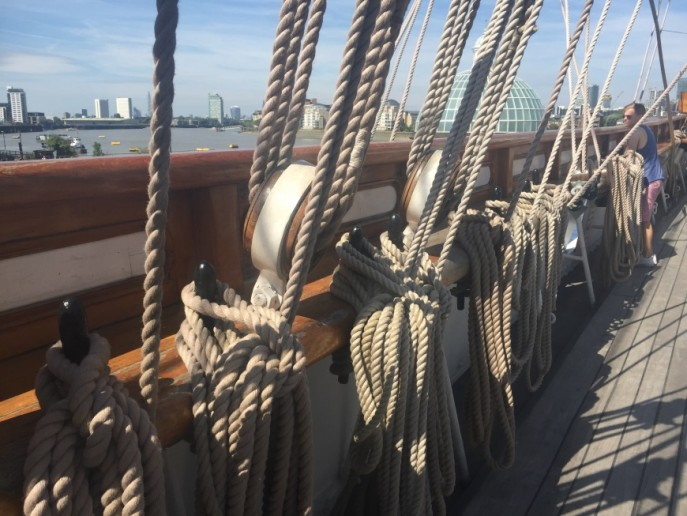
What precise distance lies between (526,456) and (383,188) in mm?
1066

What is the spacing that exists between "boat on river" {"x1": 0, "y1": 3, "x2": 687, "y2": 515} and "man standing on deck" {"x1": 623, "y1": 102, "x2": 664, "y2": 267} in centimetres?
278

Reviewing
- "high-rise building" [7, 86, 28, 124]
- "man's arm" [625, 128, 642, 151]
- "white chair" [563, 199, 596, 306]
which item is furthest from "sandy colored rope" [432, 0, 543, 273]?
"high-rise building" [7, 86, 28, 124]

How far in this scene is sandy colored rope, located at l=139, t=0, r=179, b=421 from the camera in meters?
0.63

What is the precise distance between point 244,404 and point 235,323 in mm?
229

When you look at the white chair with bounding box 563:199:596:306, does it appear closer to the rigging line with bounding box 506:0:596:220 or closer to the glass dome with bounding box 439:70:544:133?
the rigging line with bounding box 506:0:596:220

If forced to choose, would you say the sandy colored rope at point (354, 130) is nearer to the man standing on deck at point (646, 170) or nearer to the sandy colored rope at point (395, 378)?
the sandy colored rope at point (395, 378)

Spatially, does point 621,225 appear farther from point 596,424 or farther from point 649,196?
point 596,424

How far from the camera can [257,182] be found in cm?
108

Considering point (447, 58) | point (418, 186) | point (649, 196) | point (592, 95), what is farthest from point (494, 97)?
point (592, 95)

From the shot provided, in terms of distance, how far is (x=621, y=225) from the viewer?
339 cm

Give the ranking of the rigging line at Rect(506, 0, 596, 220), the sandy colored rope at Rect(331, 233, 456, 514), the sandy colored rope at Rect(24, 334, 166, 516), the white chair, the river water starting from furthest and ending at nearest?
the river water < the white chair < the rigging line at Rect(506, 0, 596, 220) < the sandy colored rope at Rect(331, 233, 456, 514) < the sandy colored rope at Rect(24, 334, 166, 516)

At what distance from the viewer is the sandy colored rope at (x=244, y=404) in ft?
2.75

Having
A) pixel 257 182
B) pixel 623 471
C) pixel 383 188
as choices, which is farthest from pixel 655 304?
pixel 257 182

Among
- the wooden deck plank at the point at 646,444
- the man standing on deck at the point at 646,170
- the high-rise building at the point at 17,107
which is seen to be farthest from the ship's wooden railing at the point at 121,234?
the high-rise building at the point at 17,107
